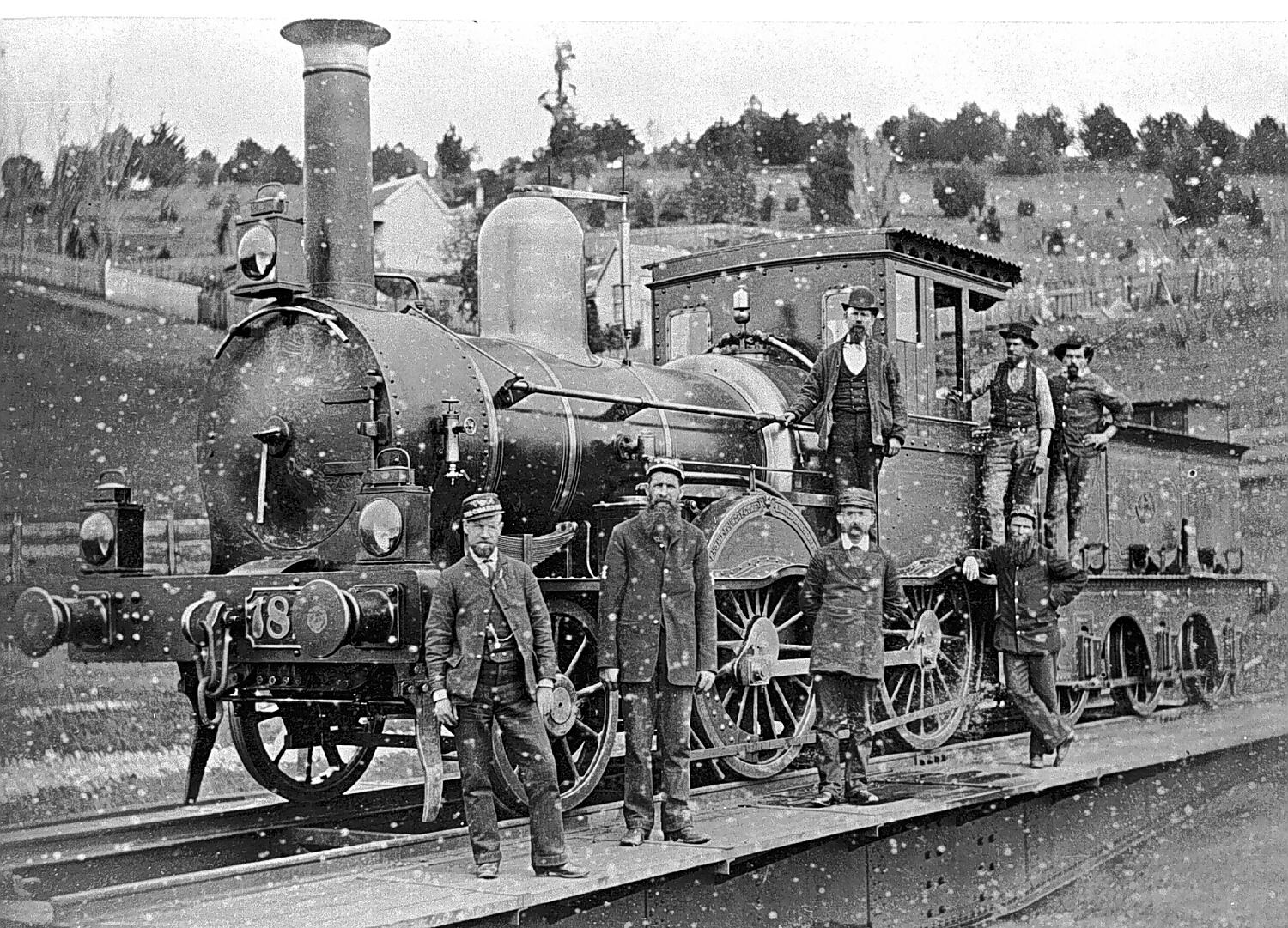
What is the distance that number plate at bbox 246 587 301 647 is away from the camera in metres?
5.02

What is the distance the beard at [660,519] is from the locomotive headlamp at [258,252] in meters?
1.91

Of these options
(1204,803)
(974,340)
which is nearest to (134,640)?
(1204,803)

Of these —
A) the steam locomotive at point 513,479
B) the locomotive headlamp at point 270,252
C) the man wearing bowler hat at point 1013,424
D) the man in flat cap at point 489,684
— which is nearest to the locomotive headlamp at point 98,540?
the steam locomotive at point 513,479

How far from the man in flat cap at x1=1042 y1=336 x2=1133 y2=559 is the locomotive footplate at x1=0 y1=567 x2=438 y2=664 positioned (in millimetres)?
4654

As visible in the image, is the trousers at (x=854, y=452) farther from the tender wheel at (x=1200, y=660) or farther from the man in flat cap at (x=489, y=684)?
the tender wheel at (x=1200, y=660)

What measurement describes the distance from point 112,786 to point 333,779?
4595 mm

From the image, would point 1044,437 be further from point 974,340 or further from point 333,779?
point 974,340

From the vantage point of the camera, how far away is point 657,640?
5340 millimetres

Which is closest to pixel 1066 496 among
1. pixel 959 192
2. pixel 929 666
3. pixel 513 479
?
pixel 929 666

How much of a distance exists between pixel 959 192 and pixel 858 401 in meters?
6.29

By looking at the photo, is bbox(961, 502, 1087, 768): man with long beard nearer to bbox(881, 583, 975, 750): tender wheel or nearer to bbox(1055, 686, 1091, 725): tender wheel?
bbox(881, 583, 975, 750): tender wheel

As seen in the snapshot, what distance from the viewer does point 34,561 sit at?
1042 centimetres

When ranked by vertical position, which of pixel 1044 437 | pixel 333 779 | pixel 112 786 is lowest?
pixel 112 786

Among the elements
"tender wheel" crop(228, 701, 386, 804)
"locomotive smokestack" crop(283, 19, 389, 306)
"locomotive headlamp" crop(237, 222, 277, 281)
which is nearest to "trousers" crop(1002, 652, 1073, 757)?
"tender wheel" crop(228, 701, 386, 804)
